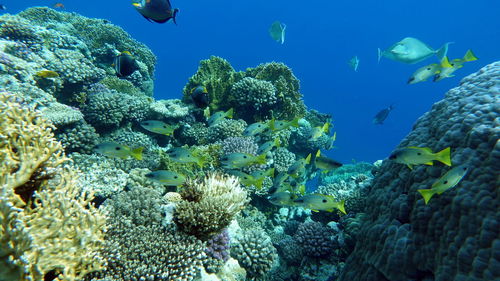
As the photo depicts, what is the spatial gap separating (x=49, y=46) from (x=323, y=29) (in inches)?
6107

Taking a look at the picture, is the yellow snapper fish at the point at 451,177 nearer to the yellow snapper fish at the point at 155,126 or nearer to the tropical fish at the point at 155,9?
the tropical fish at the point at 155,9

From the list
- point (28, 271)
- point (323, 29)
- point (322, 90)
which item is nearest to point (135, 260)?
point (28, 271)

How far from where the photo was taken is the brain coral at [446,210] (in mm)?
2833

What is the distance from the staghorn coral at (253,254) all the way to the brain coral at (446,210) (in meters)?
1.47

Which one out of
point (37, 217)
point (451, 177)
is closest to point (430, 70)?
point (451, 177)

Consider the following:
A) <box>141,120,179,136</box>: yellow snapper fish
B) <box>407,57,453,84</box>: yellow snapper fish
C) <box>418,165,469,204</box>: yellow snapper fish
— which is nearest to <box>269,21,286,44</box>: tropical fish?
<box>407,57,453,84</box>: yellow snapper fish

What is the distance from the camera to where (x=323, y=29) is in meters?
146

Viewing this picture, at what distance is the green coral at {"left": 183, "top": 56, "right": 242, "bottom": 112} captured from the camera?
31.5ft

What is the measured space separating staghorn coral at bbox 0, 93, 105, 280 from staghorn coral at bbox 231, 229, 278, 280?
2553 mm

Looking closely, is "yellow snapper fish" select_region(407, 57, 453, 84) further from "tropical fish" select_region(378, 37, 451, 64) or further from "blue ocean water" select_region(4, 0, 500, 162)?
"blue ocean water" select_region(4, 0, 500, 162)

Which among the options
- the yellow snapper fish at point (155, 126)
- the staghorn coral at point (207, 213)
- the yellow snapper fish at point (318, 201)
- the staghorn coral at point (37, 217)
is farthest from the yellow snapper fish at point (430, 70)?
the staghorn coral at point (37, 217)

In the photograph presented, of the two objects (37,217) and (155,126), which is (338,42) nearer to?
(155,126)

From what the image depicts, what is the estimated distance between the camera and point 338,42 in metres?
143

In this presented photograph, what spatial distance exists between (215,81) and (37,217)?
7.71m
